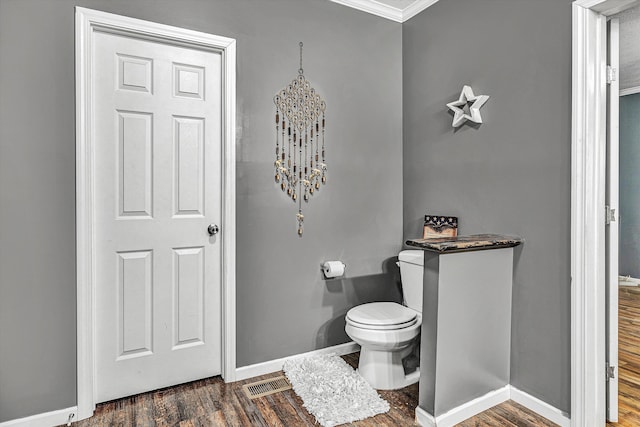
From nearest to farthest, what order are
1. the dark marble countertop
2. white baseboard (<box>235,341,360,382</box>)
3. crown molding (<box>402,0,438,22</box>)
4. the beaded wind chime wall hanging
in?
1. the dark marble countertop
2. white baseboard (<box>235,341,360,382</box>)
3. the beaded wind chime wall hanging
4. crown molding (<box>402,0,438,22</box>)

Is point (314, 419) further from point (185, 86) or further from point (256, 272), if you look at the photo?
point (185, 86)

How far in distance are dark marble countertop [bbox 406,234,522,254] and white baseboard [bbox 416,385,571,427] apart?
2.61 feet

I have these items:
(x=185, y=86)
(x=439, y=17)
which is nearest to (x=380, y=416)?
(x=185, y=86)

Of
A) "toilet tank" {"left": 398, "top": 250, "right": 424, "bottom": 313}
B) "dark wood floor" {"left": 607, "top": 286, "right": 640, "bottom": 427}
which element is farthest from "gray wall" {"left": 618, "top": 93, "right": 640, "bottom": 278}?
"toilet tank" {"left": 398, "top": 250, "right": 424, "bottom": 313}

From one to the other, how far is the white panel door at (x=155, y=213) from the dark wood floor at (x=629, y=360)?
2229 mm

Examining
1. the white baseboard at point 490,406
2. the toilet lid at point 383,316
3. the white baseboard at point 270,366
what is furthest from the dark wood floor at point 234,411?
the toilet lid at point 383,316

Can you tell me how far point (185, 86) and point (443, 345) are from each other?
1.96 metres

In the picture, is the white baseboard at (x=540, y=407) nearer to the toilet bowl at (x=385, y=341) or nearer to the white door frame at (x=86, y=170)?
the toilet bowl at (x=385, y=341)

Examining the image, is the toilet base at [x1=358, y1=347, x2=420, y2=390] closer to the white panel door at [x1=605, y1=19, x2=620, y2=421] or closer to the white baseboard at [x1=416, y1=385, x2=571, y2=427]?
the white baseboard at [x1=416, y1=385, x2=571, y2=427]

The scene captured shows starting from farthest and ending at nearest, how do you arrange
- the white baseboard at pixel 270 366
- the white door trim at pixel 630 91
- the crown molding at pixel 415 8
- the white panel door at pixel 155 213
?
the white door trim at pixel 630 91 → the crown molding at pixel 415 8 → the white baseboard at pixel 270 366 → the white panel door at pixel 155 213

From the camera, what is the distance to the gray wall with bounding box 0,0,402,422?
1778 mm

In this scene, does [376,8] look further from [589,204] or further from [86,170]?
Answer: [86,170]

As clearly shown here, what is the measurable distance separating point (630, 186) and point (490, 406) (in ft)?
9.84

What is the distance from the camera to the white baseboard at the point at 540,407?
6.08 ft
